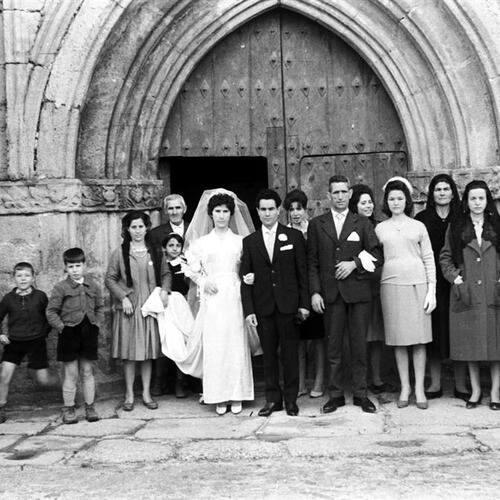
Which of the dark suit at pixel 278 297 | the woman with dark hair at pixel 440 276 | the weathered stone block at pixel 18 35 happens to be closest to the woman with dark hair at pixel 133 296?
the dark suit at pixel 278 297

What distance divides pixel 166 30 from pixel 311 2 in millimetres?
1122

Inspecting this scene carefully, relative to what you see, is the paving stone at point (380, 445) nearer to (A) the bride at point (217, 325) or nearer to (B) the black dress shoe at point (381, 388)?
(A) the bride at point (217, 325)

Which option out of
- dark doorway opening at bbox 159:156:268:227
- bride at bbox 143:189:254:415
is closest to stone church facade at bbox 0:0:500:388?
bride at bbox 143:189:254:415

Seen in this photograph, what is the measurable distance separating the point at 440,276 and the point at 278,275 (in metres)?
1.17

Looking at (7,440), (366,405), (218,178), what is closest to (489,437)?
(366,405)

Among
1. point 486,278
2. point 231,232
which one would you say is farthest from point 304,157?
point 486,278

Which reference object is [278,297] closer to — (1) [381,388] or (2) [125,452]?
(1) [381,388]

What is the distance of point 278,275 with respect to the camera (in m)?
6.18

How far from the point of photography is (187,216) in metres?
8.49

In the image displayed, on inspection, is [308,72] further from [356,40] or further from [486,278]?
[486,278]

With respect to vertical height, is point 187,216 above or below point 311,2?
below

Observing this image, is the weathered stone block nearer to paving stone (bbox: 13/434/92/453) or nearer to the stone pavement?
the stone pavement

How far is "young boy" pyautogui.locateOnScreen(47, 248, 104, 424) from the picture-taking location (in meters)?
6.15

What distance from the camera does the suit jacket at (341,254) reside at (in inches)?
242
